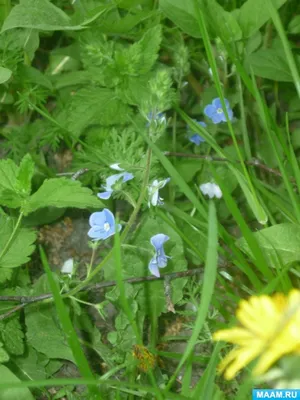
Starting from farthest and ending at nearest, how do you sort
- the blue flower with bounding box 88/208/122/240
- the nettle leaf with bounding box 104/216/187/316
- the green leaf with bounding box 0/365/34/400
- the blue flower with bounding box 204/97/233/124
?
the blue flower with bounding box 204/97/233/124
the nettle leaf with bounding box 104/216/187/316
the blue flower with bounding box 88/208/122/240
the green leaf with bounding box 0/365/34/400

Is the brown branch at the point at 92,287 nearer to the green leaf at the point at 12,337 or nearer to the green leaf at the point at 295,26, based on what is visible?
the green leaf at the point at 12,337

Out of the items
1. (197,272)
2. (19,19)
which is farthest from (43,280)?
(19,19)

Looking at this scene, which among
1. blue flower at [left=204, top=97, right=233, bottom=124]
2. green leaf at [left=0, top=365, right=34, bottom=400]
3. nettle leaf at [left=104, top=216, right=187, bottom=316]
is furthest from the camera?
blue flower at [left=204, top=97, right=233, bottom=124]

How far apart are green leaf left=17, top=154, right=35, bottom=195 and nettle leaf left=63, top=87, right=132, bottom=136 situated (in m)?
0.36

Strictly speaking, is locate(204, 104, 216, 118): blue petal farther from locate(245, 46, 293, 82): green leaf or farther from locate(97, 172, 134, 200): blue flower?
locate(97, 172, 134, 200): blue flower

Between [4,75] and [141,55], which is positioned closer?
[4,75]

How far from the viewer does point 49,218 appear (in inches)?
66.6

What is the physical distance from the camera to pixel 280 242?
4.09ft

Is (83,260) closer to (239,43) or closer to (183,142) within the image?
(183,142)

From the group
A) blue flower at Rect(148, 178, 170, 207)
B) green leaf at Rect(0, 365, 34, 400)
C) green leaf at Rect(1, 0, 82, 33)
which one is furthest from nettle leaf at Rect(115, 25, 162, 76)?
green leaf at Rect(0, 365, 34, 400)

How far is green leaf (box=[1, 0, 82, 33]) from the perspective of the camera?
4.61ft

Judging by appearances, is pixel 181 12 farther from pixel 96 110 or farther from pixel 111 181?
pixel 111 181

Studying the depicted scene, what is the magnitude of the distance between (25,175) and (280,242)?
0.48 metres

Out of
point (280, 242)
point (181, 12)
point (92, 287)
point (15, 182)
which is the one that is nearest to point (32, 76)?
point (181, 12)
